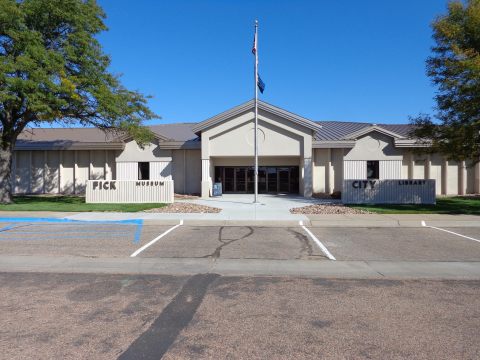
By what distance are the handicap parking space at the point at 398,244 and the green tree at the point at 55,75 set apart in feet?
41.5

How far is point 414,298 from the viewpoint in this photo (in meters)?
5.31

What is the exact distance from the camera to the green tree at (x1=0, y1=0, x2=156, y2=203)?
53.7 feet

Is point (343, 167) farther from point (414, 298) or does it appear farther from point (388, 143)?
point (414, 298)

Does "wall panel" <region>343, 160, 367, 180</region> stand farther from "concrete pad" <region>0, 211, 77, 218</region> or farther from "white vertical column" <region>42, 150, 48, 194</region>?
"white vertical column" <region>42, 150, 48, 194</region>

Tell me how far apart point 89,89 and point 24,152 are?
47.6ft

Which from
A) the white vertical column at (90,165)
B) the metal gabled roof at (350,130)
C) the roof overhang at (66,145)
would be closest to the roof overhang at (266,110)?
the metal gabled roof at (350,130)

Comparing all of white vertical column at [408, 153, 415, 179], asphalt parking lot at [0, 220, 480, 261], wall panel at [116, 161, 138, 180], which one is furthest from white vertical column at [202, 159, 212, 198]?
white vertical column at [408, 153, 415, 179]

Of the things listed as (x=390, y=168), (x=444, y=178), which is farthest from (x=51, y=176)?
(x=444, y=178)

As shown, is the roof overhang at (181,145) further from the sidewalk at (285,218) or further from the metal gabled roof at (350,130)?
the sidewalk at (285,218)

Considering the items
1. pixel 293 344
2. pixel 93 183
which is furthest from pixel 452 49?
pixel 93 183

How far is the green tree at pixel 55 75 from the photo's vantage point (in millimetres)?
16359

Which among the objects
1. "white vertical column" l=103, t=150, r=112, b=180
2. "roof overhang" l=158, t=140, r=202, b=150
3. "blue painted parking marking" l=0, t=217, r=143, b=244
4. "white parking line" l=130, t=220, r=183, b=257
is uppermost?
"roof overhang" l=158, t=140, r=202, b=150

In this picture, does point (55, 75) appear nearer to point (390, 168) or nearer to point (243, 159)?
point (243, 159)

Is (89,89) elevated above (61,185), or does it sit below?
above
